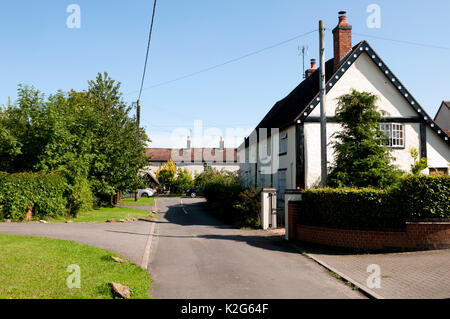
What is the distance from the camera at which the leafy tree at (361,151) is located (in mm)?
14203

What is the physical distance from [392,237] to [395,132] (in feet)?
34.7

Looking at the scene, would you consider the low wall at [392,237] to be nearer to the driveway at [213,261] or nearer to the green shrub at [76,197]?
the driveway at [213,261]

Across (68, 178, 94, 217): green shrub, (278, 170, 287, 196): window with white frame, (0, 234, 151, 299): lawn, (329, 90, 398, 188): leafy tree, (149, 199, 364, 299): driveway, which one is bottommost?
(149, 199, 364, 299): driveway

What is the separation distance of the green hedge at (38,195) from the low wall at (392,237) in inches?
570

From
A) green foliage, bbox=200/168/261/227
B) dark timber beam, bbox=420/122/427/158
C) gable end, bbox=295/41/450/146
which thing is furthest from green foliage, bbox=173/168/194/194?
dark timber beam, bbox=420/122/427/158

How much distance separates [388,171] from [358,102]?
3.06 m

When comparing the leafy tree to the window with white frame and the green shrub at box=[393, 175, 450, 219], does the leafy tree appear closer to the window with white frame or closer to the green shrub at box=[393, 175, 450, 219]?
the green shrub at box=[393, 175, 450, 219]

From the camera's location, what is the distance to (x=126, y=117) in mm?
34031

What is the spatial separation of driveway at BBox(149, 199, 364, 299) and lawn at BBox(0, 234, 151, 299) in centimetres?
67

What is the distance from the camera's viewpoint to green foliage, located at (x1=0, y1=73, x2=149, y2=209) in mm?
21828

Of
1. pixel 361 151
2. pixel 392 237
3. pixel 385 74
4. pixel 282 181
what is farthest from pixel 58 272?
pixel 385 74

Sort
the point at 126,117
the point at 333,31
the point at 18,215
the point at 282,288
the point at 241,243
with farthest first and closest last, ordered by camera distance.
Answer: the point at 126,117 < the point at 333,31 < the point at 18,215 < the point at 241,243 < the point at 282,288
